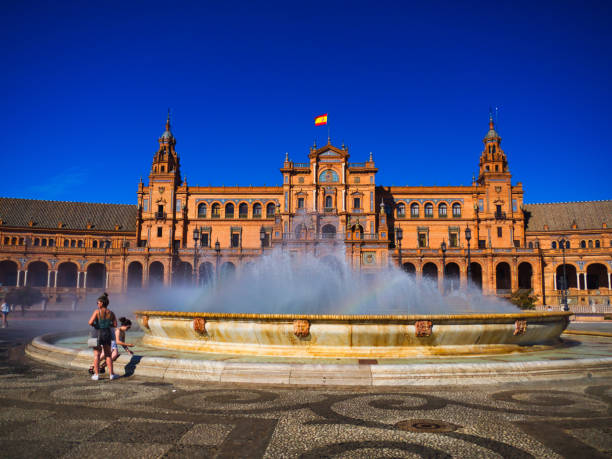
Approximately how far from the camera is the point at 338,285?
20688 millimetres

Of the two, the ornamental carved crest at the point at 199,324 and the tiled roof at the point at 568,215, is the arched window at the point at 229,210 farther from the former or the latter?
the ornamental carved crest at the point at 199,324

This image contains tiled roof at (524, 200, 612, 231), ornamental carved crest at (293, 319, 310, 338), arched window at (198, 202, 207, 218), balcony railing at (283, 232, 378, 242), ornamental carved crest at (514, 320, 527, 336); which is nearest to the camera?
ornamental carved crest at (293, 319, 310, 338)

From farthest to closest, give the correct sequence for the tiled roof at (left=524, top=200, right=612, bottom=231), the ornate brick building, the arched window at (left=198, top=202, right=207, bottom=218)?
the arched window at (left=198, top=202, right=207, bottom=218) < the tiled roof at (left=524, top=200, right=612, bottom=231) < the ornate brick building

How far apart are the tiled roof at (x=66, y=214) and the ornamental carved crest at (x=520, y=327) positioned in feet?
241

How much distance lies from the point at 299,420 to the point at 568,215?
80.7m

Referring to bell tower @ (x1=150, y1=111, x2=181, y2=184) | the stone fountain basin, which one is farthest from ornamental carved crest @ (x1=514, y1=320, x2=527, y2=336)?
bell tower @ (x1=150, y1=111, x2=181, y2=184)

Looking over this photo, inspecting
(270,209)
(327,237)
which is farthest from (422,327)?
(270,209)

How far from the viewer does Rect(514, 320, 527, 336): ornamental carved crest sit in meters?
11.7

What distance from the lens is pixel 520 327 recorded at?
38.3 ft

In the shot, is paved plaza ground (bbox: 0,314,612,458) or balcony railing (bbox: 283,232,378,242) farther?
balcony railing (bbox: 283,232,378,242)

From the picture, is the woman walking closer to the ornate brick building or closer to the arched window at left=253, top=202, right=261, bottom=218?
the ornate brick building

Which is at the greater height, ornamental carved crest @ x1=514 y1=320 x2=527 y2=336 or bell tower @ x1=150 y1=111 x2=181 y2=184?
bell tower @ x1=150 y1=111 x2=181 y2=184

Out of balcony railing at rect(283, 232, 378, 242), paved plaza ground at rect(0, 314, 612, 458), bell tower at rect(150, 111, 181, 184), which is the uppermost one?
bell tower at rect(150, 111, 181, 184)

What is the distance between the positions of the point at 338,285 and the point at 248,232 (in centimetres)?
5381
